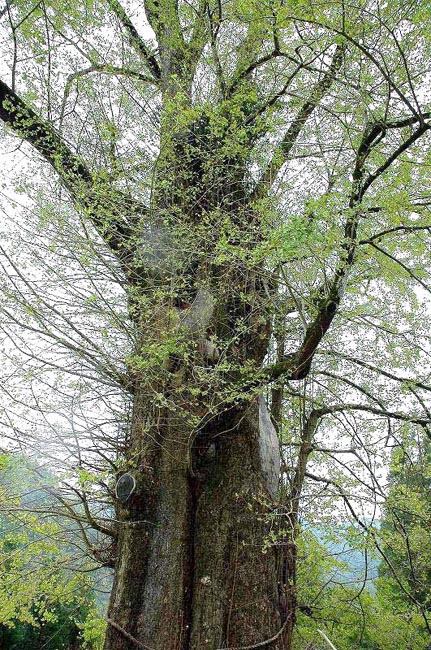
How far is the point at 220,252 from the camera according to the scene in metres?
3.56

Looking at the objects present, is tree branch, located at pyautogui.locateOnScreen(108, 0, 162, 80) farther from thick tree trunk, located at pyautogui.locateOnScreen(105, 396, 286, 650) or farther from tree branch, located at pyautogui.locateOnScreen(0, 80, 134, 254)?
thick tree trunk, located at pyautogui.locateOnScreen(105, 396, 286, 650)

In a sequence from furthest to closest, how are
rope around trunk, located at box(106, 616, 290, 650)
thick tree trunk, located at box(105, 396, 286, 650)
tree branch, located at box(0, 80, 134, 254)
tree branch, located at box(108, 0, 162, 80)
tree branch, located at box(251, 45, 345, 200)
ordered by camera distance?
tree branch, located at box(108, 0, 162, 80)
tree branch, located at box(251, 45, 345, 200)
tree branch, located at box(0, 80, 134, 254)
thick tree trunk, located at box(105, 396, 286, 650)
rope around trunk, located at box(106, 616, 290, 650)

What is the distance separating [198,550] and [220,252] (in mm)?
2228

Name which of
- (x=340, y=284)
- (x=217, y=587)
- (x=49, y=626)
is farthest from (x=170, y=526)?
(x=49, y=626)

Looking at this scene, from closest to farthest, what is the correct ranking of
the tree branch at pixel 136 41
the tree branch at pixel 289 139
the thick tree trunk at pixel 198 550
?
the thick tree trunk at pixel 198 550 → the tree branch at pixel 289 139 → the tree branch at pixel 136 41

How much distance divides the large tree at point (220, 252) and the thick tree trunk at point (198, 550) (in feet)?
0.04

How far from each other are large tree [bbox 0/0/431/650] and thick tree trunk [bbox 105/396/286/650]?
0.04ft

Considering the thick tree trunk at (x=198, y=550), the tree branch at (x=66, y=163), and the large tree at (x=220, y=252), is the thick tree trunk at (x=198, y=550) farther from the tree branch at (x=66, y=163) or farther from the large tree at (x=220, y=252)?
the tree branch at (x=66, y=163)

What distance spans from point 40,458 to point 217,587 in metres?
1.68

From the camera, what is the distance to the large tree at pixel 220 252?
3.24m

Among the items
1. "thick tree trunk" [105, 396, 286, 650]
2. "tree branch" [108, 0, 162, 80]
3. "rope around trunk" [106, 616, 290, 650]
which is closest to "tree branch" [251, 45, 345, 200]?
"thick tree trunk" [105, 396, 286, 650]

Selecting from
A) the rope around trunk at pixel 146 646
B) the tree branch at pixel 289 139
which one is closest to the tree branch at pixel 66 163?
the tree branch at pixel 289 139

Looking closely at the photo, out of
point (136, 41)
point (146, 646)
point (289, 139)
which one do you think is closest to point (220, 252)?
point (289, 139)

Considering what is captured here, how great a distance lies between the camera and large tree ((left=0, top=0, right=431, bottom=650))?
3.24 metres
